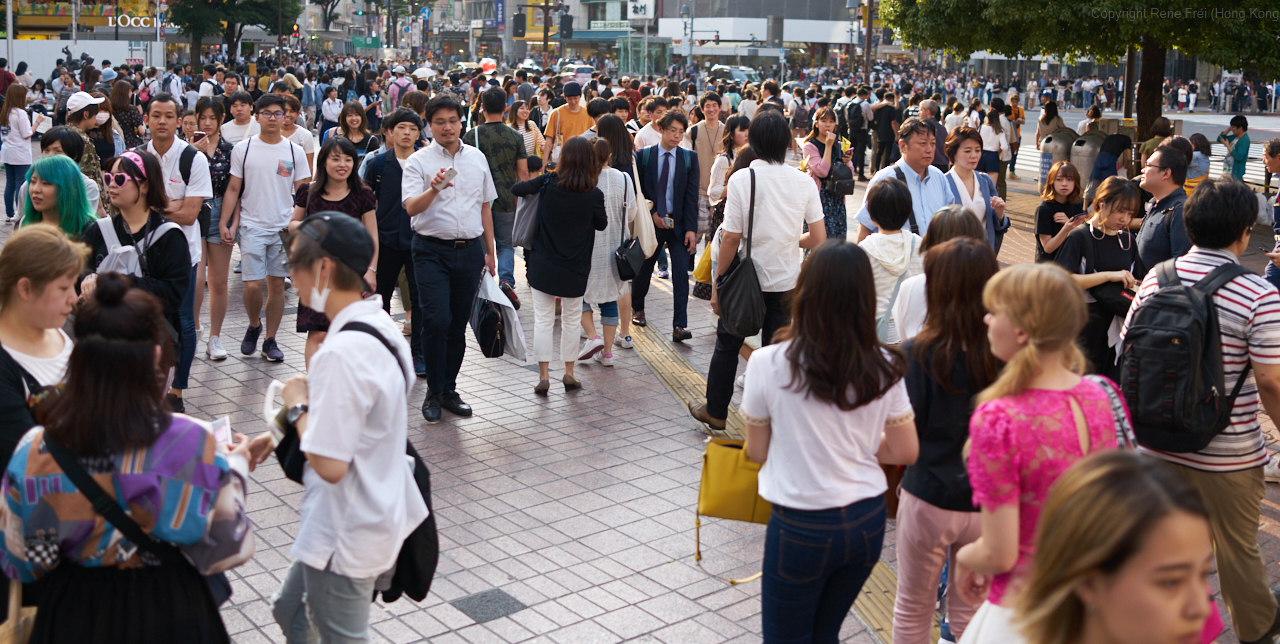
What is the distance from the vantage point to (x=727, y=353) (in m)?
6.27

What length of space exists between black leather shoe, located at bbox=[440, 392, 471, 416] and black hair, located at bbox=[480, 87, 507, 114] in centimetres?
243

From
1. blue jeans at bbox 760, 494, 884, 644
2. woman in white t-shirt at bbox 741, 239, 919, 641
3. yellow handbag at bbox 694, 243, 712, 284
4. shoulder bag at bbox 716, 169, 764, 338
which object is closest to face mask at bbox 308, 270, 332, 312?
woman in white t-shirt at bbox 741, 239, 919, 641

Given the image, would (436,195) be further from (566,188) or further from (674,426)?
(674,426)

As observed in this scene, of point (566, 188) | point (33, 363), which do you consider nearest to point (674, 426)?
A: point (566, 188)

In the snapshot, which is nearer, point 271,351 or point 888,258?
point 888,258

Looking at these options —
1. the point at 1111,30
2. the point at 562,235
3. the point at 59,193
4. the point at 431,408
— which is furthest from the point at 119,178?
the point at 1111,30

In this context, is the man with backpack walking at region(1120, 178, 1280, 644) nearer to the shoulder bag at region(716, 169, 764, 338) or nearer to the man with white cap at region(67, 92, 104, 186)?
the shoulder bag at region(716, 169, 764, 338)

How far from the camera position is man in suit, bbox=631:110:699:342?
8742 mm

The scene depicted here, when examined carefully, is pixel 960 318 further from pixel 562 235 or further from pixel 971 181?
pixel 562 235

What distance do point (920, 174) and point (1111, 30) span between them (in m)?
10.2

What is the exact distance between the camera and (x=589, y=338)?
846cm

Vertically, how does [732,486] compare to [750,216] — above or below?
below

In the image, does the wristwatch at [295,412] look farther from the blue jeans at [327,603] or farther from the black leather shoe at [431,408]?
the black leather shoe at [431,408]

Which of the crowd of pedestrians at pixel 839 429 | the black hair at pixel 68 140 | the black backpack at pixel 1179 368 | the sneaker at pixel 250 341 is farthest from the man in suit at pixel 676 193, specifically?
the black backpack at pixel 1179 368
